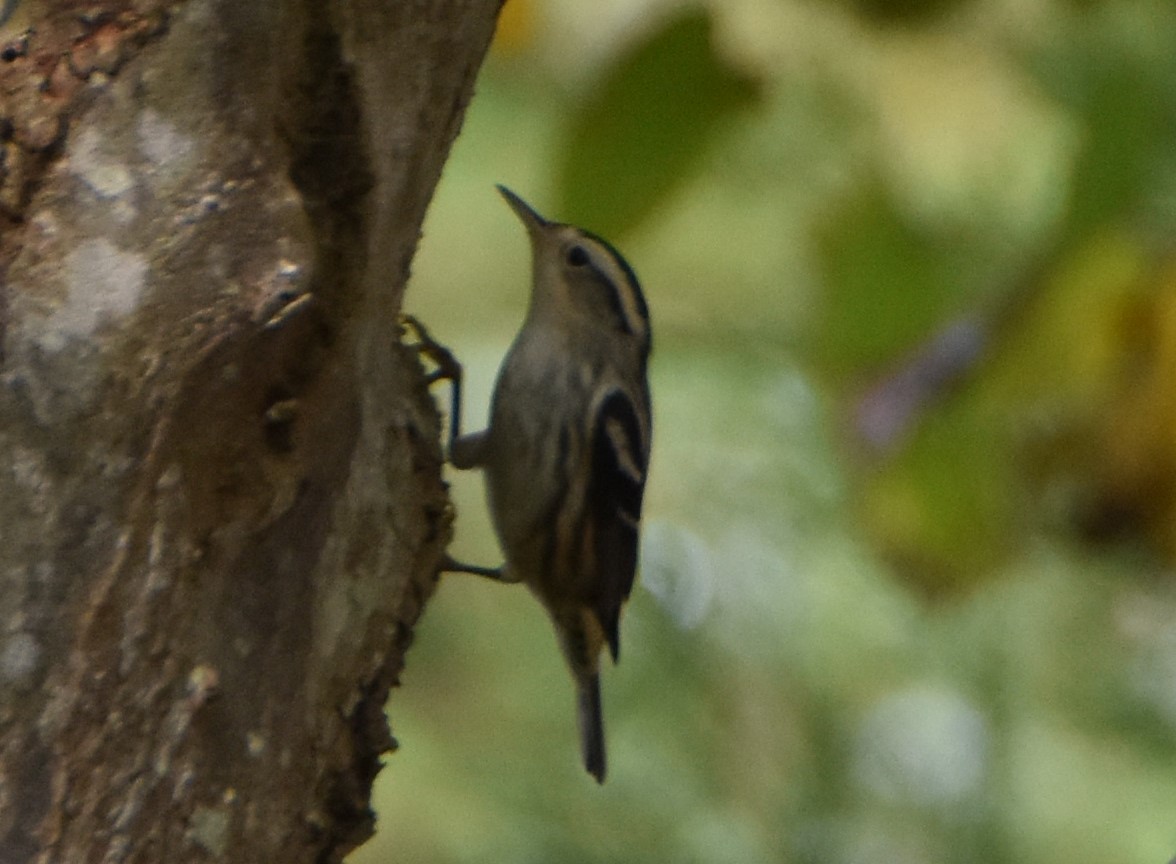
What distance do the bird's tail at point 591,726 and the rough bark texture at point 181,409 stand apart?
6.89 feet

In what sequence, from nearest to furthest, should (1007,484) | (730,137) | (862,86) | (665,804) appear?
(730,137) → (862,86) → (1007,484) → (665,804)

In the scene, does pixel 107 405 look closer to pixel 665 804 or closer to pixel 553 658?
pixel 665 804

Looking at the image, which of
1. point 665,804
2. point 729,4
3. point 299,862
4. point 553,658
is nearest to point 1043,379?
point 729,4

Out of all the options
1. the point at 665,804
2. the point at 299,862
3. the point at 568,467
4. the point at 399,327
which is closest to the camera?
the point at 299,862

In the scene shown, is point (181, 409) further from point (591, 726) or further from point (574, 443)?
point (591, 726)

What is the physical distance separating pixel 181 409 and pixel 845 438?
1.95 metres

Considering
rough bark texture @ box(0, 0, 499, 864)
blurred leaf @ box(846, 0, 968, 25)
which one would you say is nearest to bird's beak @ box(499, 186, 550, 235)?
blurred leaf @ box(846, 0, 968, 25)

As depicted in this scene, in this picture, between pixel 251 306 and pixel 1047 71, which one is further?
pixel 1047 71

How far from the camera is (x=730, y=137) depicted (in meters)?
2.95

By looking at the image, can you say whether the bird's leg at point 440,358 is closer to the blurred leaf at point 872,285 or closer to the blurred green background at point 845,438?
the blurred green background at point 845,438

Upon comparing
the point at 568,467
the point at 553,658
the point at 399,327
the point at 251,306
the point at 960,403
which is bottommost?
the point at 553,658

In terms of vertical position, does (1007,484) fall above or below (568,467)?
above

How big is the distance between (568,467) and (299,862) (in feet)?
6.70

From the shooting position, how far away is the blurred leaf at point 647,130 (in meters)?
2.85
